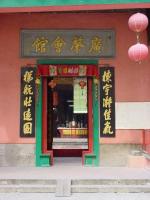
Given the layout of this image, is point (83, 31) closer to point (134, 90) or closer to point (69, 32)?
point (69, 32)

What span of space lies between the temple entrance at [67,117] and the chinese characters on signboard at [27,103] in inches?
18.1

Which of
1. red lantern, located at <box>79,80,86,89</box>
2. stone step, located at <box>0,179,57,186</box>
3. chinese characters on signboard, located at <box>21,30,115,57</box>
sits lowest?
stone step, located at <box>0,179,57,186</box>

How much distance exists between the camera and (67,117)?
1631 cm

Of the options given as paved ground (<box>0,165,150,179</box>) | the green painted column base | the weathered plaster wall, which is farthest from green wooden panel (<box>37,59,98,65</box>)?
paved ground (<box>0,165,150,179</box>)

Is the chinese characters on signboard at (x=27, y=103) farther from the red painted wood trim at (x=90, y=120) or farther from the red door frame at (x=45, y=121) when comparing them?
the red painted wood trim at (x=90, y=120)


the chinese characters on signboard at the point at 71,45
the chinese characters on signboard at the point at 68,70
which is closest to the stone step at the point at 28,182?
the chinese characters on signboard at the point at 68,70

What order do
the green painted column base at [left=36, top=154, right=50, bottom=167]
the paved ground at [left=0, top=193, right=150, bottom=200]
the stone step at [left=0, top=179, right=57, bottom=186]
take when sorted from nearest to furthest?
the paved ground at [left=0, top=193, right=150, bottom=200] < the stone step at [left=0, top=179, right=57, bottom=186] < the green painted column base at [left=36, top=154, right=50, bottom=167]

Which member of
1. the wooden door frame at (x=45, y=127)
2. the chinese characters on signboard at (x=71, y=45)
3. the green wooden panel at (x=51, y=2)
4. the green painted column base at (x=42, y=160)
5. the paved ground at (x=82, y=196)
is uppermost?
the green wooden panel at (x=51, y=2)

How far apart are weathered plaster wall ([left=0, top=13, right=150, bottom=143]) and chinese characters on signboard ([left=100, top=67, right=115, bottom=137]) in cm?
15

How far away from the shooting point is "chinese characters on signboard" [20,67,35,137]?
10352 mm

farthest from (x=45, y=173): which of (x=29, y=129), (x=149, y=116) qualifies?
(x=149, y=116)

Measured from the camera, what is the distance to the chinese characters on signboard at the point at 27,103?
10352 mm

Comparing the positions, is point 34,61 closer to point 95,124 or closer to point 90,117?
point 90,117

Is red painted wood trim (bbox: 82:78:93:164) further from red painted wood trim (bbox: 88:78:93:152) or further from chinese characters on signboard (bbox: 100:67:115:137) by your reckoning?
chinese characters on signboard (bbox: 100:67:115:137)
